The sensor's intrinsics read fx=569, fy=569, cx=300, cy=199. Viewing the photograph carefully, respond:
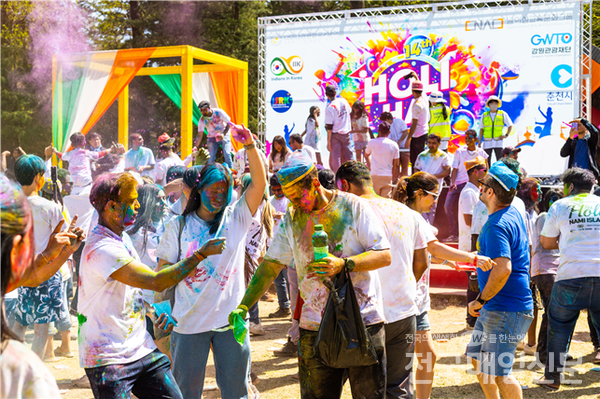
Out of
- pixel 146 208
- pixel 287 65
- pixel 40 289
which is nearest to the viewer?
pixel 146 208

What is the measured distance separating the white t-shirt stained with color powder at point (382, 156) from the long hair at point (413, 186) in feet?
18.9

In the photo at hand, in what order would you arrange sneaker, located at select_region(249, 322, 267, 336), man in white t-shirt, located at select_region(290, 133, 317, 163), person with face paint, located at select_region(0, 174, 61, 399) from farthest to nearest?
1. man in white t-shirt, located at select_region(290, 133, 317, 163)
2. sneaker, located at select_region(249, 322, 267, 336)
3. person with face paint, located at select_region(0, 174, 61, 399)

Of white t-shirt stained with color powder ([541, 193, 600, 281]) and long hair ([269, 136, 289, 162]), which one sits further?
long hair ([269, 136, 289, 162])

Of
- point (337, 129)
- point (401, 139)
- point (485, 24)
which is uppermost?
point (485, 24)

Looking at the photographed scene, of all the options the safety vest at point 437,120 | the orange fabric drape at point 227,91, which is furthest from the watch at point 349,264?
the orange fabric drape at point 227,91

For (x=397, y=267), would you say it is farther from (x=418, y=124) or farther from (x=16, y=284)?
(x=418, y=124)

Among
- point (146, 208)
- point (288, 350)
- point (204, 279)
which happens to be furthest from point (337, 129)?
point (204, 279)

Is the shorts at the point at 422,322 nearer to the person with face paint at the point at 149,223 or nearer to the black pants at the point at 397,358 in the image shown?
the black pants at the point at 397,358

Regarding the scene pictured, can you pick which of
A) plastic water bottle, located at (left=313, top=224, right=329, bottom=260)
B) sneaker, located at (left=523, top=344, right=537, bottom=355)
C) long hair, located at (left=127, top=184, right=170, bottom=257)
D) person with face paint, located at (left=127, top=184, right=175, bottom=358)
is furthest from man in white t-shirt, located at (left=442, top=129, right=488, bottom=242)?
plastic water bottle, located at (left=313, top=224, right=329, bottom=260)

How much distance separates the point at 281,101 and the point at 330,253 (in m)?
12.5

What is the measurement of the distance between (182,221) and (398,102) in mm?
11286

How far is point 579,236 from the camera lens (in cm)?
504

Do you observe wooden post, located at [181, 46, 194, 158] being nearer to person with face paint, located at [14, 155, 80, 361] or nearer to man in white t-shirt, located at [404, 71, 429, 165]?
man in white t-shirt, located at [404, 71, 429, 165]

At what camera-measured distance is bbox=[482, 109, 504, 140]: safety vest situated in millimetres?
11875
